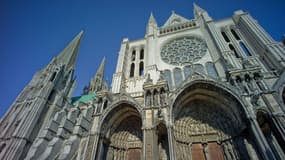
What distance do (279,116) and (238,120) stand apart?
5.32 ft

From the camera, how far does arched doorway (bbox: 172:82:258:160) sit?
23.9 feet

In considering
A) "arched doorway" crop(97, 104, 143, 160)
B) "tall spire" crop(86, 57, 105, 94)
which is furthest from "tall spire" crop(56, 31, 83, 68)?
"arched doorway" crop(97, 104, 143, 160)

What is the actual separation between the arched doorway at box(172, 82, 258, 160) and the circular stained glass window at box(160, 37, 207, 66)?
4637 millimetres

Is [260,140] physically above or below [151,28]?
below

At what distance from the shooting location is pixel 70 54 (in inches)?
1100

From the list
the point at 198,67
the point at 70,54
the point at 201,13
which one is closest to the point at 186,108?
the point at 198,67

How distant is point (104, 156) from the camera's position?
8.29 metres

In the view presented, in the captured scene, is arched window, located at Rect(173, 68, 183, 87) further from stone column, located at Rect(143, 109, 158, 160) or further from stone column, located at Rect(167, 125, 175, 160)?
stone column, located at Rect(167, 125, 175, 160)

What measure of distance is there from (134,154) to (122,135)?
1356 mm

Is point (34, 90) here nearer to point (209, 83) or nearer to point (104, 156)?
point (104, 156)

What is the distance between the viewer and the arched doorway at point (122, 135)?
862 cm

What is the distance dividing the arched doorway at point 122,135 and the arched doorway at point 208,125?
8.44 ft

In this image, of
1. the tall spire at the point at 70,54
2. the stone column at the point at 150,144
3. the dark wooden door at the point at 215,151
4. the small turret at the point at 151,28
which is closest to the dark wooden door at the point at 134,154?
the stone column at the point at 150,144

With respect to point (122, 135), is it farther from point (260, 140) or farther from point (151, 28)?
point (151, 28)
